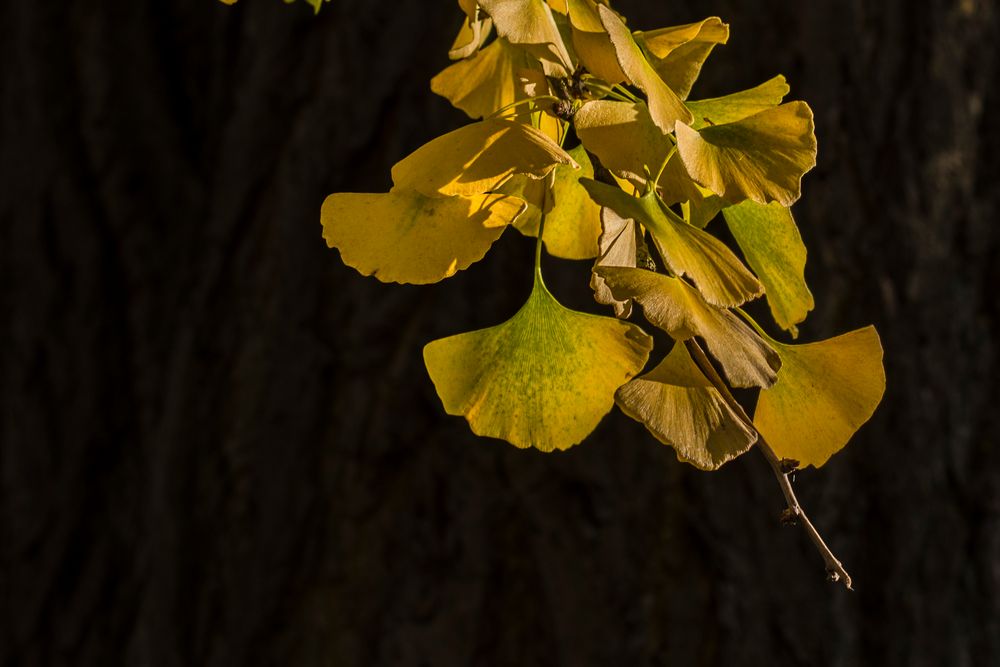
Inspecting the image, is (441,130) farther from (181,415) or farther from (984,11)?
(984,11)

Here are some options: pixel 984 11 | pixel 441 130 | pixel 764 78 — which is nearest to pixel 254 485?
pixel 441 130

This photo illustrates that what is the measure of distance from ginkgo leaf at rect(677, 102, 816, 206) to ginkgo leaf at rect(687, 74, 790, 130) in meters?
0.07

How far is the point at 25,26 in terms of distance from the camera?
5.24ft

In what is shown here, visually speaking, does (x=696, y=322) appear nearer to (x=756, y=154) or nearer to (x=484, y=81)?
(x=756, y=154)

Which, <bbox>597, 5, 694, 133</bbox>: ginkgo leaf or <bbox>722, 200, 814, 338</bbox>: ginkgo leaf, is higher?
<bbox>597, 5, 694, 133</bbox>: ginkgo leaf

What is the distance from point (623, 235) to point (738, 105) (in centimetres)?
15

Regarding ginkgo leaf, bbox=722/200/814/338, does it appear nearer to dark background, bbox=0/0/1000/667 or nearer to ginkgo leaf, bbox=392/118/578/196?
ginkgo leaf, bbox=392/118/578/196

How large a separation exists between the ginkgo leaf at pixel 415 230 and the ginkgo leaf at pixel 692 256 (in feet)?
0.19

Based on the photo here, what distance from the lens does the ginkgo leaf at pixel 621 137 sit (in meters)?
0.37

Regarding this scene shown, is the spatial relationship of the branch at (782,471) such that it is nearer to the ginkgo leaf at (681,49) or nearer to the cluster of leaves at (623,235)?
the cluster of leaves at (623,235)

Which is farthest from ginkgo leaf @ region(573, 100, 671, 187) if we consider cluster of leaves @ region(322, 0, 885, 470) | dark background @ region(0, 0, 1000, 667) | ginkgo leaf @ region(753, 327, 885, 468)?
dark background @ region(0, 0, 1000, 667)

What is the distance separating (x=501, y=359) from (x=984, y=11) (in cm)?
109

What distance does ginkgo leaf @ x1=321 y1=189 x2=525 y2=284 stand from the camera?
0.41m

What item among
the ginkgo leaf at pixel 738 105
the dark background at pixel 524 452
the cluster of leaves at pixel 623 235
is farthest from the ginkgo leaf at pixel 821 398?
the dark background at pixel 524 452
